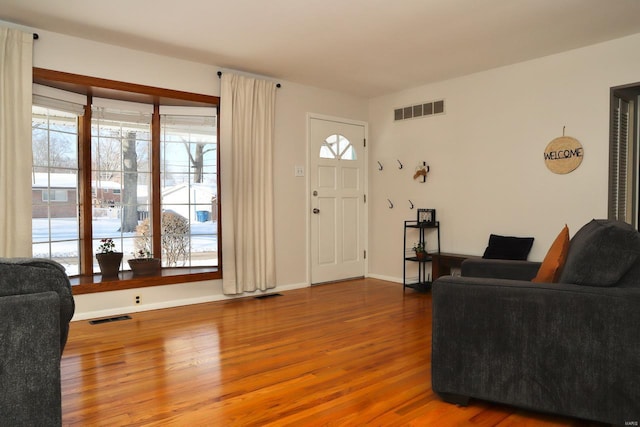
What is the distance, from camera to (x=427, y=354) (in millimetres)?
3029

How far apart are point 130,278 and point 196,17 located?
7.99 ft

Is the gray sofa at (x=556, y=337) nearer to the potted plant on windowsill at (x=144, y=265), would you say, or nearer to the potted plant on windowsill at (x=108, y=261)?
the potted plant on windowsill at (x=144, y=265)

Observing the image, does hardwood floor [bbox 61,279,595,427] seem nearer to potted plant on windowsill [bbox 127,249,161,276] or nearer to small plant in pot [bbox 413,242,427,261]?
potted plant on windowsill [bbox 127,249,161,276]

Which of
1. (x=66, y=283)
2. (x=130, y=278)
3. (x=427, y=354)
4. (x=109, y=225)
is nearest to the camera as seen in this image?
(x=66, y=283)

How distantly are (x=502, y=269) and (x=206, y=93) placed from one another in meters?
3.36

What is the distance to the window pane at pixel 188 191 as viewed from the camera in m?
4.84

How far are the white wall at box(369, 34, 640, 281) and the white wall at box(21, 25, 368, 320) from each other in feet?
3.23

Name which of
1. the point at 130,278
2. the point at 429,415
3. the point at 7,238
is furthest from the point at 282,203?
the point at 429,415

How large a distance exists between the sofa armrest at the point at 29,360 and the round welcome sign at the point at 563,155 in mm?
4306

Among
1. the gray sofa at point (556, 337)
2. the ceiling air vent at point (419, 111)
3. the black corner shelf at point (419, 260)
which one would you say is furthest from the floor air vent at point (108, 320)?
the ceiling air vent at point (419, 111)

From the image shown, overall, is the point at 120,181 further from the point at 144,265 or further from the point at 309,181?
the point at 309,181

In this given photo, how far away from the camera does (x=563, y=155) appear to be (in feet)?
14.0

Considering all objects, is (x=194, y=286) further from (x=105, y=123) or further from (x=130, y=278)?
(x=105, y=123)

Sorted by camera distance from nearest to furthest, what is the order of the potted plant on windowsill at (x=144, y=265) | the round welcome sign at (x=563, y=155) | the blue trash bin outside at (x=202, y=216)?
the round welcome sign at (x=563, y=155), the potted plant on windowsill at (x=144, y=265), the blue trash bin outside at (x=202, y=216)
